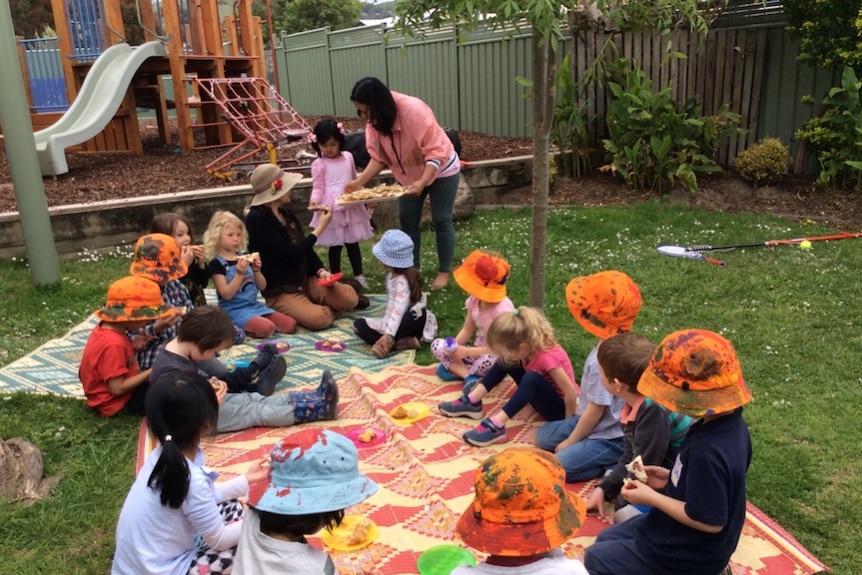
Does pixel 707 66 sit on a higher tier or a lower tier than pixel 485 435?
higher

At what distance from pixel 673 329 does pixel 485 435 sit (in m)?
2.19

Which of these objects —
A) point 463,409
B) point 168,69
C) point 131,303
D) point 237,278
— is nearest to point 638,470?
point 463,409

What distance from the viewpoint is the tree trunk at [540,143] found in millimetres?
4383

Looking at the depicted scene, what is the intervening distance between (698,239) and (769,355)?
2.90 metres

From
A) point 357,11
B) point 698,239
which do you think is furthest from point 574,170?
point 357,11

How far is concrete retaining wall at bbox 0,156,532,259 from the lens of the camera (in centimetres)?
747

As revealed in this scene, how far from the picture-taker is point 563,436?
12.3 feet

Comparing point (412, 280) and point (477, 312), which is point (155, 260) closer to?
point (412, 280)

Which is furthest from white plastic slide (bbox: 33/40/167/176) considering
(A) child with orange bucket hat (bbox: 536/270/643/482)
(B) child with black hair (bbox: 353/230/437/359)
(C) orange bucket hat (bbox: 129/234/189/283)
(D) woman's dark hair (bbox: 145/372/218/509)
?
(A) child with orange bucket hat (bbox: 536/270/643/482)

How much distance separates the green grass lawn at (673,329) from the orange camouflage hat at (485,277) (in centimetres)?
101

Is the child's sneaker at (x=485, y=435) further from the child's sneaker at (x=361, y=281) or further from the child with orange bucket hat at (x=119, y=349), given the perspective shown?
the child's sneaker at (x=361, y=281)

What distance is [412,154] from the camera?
625cm

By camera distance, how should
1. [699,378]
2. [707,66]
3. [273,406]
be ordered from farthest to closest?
[707,66] < [273,406] < [699,378]

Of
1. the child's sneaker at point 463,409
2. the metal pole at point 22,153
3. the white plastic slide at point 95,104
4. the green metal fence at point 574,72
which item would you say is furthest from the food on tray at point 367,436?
the white plastic slide at point 95,104
